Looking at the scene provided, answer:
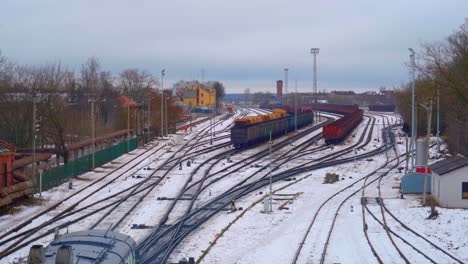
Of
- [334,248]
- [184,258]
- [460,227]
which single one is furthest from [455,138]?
[184,258]

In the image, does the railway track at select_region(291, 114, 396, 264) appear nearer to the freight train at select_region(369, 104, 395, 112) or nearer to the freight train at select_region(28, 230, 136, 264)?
the freight train at select_region(28, 230, 136, 264)

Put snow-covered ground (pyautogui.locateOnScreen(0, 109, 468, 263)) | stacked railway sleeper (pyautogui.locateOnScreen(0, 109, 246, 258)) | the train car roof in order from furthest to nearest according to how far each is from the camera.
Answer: stacked railway sleeper (pyautogui.locateOnScreen(0, 109, 246, 258)) < snow-covered ground (pyautogui.locateOnScreen(0, 109, 468, 263)) < the train car roof

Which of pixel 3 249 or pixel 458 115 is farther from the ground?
pixel 458 115

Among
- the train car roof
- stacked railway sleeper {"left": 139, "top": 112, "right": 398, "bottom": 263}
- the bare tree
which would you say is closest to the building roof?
stacked railway sleeper {"left": 139, "top": 112, "right": 398, "bottom": 263}

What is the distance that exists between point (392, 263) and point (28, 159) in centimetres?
2394

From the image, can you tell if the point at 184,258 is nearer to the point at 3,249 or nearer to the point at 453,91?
the point at 3,249

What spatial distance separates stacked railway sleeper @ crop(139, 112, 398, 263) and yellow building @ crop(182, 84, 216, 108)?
10214 centimetres

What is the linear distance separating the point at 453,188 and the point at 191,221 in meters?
12.0

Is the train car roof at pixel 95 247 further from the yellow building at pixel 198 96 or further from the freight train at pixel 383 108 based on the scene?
the freight train at pixel 383 108

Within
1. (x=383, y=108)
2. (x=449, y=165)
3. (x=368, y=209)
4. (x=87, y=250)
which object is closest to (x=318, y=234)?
(x=368, y=209)

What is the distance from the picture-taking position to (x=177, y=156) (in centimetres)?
4634

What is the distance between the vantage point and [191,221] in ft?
75.8

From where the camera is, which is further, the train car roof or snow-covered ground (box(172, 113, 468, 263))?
snow-covered ground (box(172, 113, 468, 263))

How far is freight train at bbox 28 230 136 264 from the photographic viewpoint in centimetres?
965
